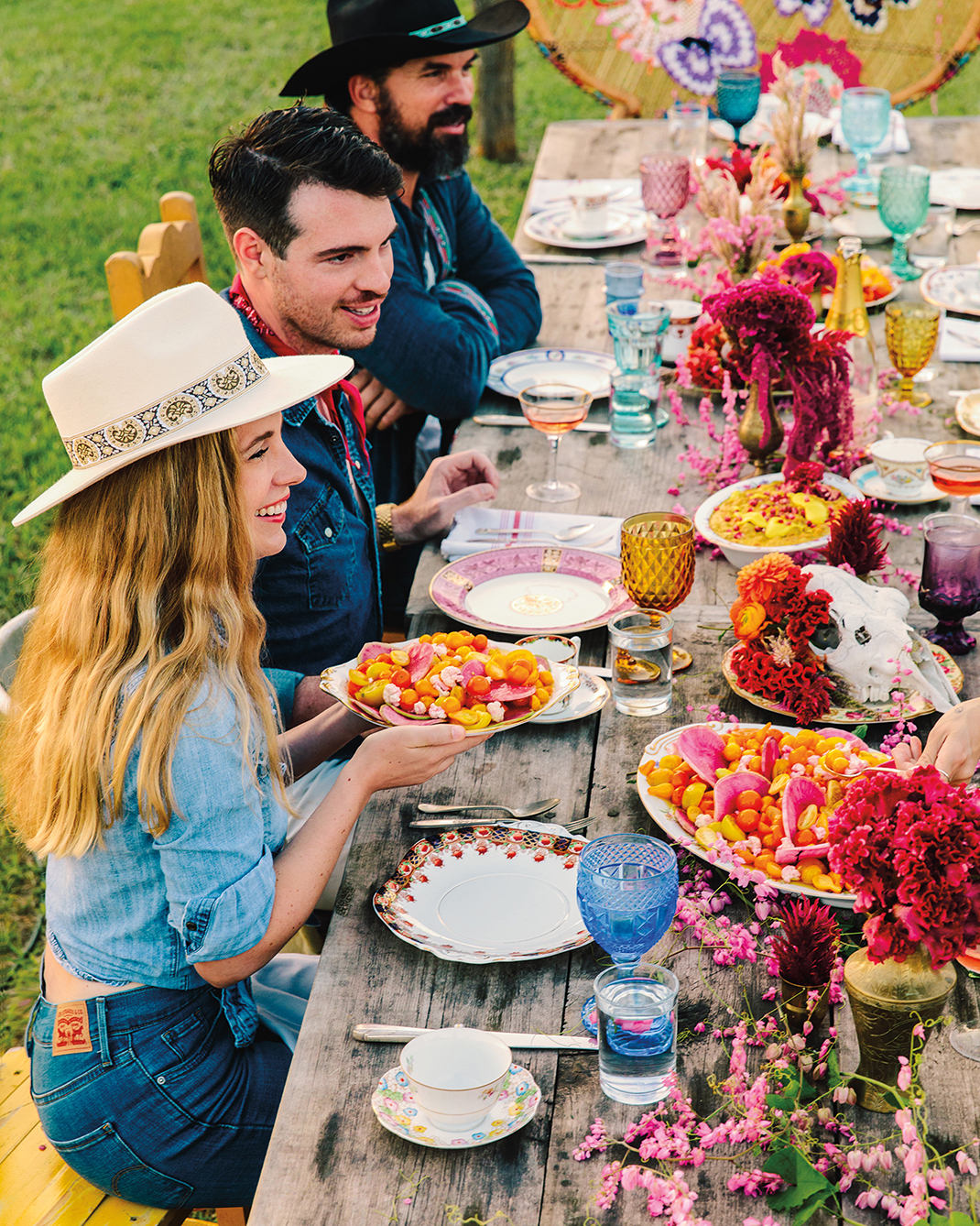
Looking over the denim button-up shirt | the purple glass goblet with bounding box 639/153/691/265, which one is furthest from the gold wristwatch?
the purple glass goblet with bounding box 639/153/691/265

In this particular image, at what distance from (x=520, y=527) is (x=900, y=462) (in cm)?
79

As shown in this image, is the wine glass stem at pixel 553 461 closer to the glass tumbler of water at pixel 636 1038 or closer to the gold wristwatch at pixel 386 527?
the gold wristwatch at pixel 386 527

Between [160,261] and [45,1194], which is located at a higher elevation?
[160,261]

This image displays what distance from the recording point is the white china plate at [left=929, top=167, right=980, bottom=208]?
409cm

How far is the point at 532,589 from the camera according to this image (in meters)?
2.25

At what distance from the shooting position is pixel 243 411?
1576 millimetres

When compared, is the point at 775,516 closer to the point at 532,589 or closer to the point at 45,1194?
the point at 532,589

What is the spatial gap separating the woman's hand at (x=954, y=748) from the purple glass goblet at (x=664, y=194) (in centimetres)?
253

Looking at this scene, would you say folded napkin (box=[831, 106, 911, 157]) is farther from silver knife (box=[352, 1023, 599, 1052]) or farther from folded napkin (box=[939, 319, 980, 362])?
silver knife (box=[352, 1023, 599, 1052])

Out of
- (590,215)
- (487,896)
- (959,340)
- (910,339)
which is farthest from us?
(590,215)

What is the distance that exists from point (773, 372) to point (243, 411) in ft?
4.05

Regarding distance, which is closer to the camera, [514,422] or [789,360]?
[789,360]

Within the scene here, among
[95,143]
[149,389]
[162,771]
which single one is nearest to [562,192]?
[149,389]

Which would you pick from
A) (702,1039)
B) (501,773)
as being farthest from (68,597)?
(702,1039)
